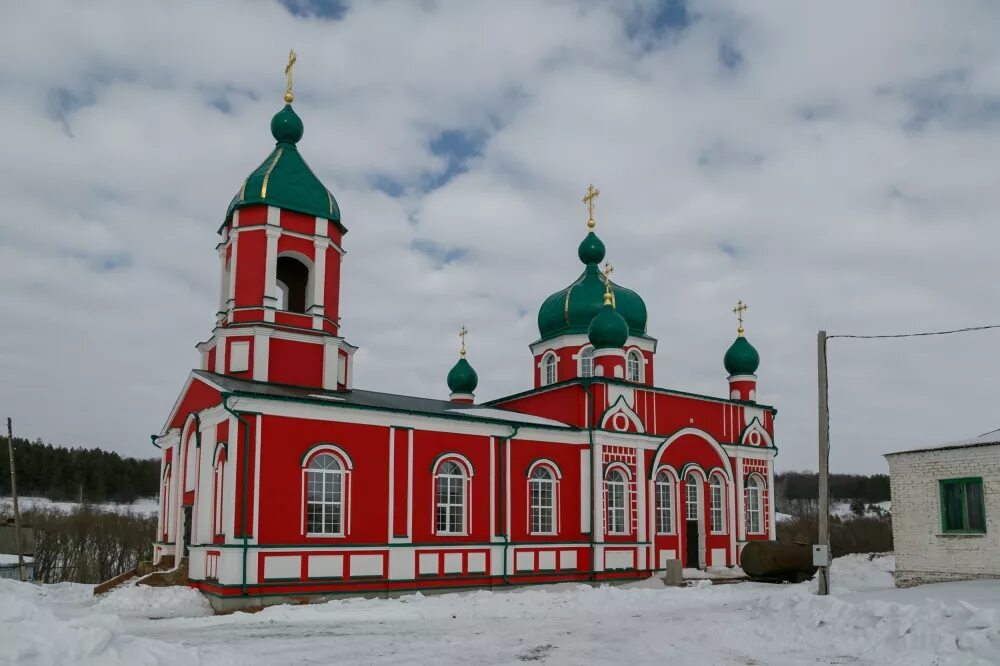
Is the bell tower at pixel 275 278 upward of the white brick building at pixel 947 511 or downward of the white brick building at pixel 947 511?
upward

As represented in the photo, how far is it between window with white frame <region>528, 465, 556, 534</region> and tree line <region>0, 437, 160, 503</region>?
49.8 m

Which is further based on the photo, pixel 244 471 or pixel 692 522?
pixel 692 522

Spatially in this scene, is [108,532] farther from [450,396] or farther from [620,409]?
[620,409]

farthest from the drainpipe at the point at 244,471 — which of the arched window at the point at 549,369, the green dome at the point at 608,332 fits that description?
the arched window at the point at 549,369

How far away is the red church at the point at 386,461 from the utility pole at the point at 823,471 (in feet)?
23.4

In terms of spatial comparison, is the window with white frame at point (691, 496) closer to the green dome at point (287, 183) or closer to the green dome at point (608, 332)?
the green dome at point (608, 332)

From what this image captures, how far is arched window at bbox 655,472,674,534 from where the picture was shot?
77.0 feet

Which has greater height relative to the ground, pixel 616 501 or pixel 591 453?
pixel 591 453

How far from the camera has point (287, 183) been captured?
810 inches

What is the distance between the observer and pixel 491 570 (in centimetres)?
1981

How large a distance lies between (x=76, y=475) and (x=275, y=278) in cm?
5300

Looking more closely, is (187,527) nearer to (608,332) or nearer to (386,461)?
(386,461)

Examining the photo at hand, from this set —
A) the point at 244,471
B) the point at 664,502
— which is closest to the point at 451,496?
the point at 244,471

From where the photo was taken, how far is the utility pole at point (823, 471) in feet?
A: 50.0
